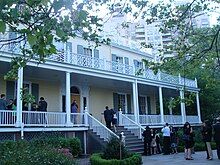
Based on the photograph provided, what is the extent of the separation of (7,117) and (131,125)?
921cm

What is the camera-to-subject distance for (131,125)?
76.2 ft

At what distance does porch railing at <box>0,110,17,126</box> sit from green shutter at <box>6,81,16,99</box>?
9.39ft

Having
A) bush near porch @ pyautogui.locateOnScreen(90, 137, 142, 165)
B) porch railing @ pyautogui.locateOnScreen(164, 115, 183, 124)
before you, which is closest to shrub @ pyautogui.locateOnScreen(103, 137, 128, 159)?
bush near porch @ pyautogui.locateOnScreen(90, 137, 142, 165)

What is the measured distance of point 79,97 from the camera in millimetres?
24750

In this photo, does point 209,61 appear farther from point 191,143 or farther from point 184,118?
point 184,118

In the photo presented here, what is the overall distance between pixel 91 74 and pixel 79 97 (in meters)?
3.54

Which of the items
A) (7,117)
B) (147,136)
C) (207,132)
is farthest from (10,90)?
(207,132)

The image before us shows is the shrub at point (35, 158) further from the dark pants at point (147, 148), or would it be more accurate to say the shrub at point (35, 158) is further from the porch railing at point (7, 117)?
the dark pants at point (147, 148)

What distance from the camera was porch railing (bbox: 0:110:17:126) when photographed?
663 inches

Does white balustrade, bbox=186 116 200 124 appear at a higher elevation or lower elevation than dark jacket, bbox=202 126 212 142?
higher

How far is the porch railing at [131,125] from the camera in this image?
74.6 feet

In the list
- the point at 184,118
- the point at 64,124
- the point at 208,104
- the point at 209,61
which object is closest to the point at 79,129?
the point at 64,124

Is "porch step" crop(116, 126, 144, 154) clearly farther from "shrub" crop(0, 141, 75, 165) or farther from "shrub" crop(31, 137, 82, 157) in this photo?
"shrub" crop(0, 141, 75, 165)

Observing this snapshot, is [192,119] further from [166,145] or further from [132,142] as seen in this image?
[132,142]
